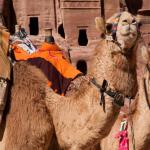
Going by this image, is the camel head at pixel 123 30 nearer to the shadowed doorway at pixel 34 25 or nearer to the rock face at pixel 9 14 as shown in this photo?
the rock face at pixel 9 14

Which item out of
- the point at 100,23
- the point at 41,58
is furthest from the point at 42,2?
the point at 100,23

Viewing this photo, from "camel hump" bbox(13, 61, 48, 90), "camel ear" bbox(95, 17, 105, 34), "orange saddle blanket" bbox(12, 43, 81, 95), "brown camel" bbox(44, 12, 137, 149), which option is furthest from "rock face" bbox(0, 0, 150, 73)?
"camel ear" bbox(95, 17, 105, 34)

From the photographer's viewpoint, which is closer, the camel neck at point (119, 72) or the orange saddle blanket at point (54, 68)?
the camel neck at point (119, 72)

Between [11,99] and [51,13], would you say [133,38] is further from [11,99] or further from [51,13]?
[51,13]

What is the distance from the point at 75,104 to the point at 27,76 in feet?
1.80

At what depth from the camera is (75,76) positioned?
667cm

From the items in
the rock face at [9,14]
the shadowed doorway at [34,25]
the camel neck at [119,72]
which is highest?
the camel neck at [119,72]

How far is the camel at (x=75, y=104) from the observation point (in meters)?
4.90

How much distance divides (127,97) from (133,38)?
0.48m

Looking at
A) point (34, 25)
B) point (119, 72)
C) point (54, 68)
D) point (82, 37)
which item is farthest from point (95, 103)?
point (82, 37)

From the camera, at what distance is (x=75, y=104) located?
5.26 m

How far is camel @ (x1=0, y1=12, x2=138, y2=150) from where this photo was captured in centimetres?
490

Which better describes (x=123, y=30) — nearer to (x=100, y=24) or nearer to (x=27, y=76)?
(x=100, y=24)

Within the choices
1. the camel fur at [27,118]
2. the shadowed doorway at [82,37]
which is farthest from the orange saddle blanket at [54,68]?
the shadowed doorway at [82,37]
